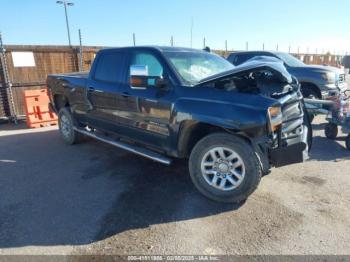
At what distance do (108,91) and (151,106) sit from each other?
3.65ft

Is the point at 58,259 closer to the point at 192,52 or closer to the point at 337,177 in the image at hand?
the point at 192,52

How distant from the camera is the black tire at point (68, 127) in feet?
19.5

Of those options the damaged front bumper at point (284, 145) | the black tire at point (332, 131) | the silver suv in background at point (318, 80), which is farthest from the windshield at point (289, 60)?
the damaged front bumper at point (284, 145)

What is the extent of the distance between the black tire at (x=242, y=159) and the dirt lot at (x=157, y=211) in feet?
0.41

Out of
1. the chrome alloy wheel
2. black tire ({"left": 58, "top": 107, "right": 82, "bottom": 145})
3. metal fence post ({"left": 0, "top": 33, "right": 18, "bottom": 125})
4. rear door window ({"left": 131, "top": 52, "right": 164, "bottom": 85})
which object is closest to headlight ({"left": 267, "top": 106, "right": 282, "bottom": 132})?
the chrome alloy wheel

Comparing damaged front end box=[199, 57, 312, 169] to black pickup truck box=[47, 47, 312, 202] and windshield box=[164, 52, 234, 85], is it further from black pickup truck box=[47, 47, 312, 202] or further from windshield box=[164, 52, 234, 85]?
windshield box=[164, 52, 234, 85]

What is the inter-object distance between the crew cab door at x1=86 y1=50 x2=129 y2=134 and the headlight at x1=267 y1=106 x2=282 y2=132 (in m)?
2.19

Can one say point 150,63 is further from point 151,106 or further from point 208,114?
point 208,114

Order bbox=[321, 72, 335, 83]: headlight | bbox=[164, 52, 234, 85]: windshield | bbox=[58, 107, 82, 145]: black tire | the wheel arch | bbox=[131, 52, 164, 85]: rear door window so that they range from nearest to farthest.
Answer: the wheel arch
bbox=[131, 52, 164, 85]: rear door window
bbox=[164, 52, 234, 85]: windshield
bbox=[58, 107, 82, 145]: black tire
bbox=[321, 72, 335, 83]: headlight

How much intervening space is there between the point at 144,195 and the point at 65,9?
21877 mm

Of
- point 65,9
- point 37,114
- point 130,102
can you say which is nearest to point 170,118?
point 130,102

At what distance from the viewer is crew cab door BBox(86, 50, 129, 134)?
14.9 ft

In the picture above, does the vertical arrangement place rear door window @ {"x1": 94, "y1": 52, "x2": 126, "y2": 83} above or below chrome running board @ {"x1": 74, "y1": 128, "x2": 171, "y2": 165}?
above

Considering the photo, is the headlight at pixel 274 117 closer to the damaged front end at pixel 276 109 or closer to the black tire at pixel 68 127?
the damaged front end at pixel 276 109
